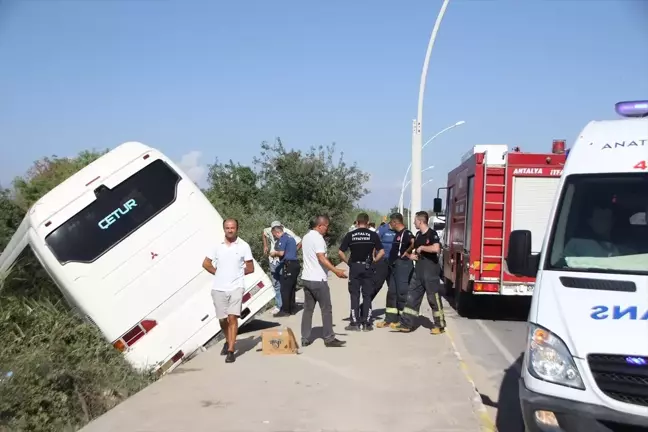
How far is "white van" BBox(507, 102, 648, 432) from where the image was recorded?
3.99 m

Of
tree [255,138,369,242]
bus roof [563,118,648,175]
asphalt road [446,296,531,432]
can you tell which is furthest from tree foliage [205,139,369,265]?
bus roof [563,118,648,175]

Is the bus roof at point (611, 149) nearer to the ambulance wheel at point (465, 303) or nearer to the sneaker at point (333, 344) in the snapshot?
the sneaker at point (333, 344)

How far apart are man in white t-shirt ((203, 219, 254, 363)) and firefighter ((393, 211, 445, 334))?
315 cm

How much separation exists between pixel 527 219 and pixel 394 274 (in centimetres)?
280

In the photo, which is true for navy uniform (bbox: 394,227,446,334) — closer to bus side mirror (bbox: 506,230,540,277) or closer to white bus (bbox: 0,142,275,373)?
white bus (bbox: 0,142,275,373)

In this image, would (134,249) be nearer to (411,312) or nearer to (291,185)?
(411,312)

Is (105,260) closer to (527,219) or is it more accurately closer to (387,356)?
(387,356)

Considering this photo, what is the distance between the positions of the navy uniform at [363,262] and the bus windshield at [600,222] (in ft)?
17.3

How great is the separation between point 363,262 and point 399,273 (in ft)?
2.50

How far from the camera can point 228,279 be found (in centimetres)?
830

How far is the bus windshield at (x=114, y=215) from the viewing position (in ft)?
25.8

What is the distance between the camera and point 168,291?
8422 millimetres

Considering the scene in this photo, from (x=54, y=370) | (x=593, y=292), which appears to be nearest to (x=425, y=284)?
(x=54, y=370)

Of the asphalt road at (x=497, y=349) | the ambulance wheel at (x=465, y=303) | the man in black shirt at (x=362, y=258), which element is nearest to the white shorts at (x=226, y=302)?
the man in black shirt at (x=362, y=258)
